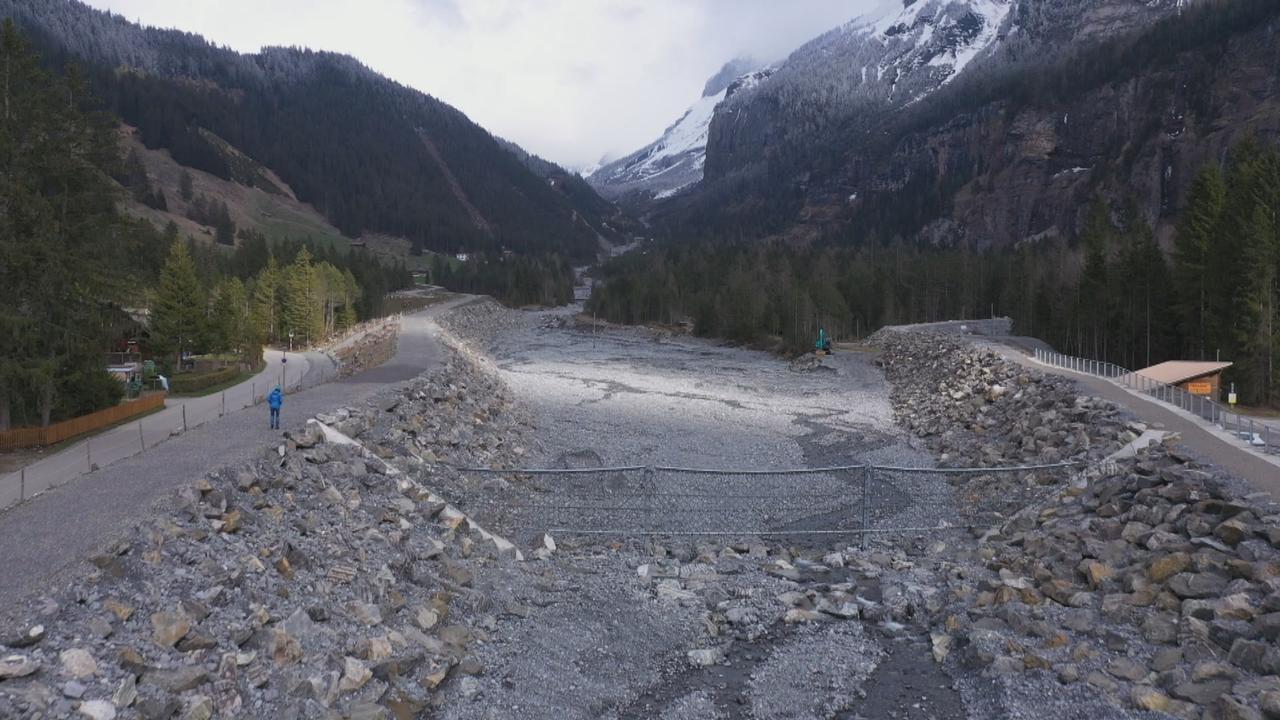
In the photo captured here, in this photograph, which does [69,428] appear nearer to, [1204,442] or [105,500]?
[105,500]

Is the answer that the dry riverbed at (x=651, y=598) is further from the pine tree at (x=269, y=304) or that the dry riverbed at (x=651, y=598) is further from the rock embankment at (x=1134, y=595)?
the pine tree at (x=269, y=304)

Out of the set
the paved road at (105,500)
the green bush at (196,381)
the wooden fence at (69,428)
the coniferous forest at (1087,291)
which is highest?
the coniferous forest at (1087,291)

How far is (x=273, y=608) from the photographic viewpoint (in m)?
12.8

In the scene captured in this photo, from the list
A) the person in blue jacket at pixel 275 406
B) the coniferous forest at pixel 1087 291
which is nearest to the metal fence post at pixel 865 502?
the person in blue jacket at pixel 275 406

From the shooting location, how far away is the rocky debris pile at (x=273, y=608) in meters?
9.91

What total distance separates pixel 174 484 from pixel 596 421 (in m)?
26.6

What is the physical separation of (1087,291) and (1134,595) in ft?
215

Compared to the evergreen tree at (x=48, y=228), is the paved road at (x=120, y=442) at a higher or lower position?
lower

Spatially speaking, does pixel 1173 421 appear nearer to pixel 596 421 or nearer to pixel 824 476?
pixel 824 476

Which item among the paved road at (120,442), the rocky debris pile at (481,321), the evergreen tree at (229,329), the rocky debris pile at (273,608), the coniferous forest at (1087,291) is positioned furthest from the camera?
the rocky debris pile at (481,321)

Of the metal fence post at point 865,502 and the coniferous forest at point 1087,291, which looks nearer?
the metal fence post at point 865,502

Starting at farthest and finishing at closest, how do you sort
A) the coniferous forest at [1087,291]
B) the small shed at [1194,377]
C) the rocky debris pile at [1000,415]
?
the coniferous forest at [1087,291]
the small shed at [1194,377]
the rocky debris pile at [1000,415]

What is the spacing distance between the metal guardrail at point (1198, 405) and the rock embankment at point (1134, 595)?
3.56 m

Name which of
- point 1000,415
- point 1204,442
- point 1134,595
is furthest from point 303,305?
point 1134,595
